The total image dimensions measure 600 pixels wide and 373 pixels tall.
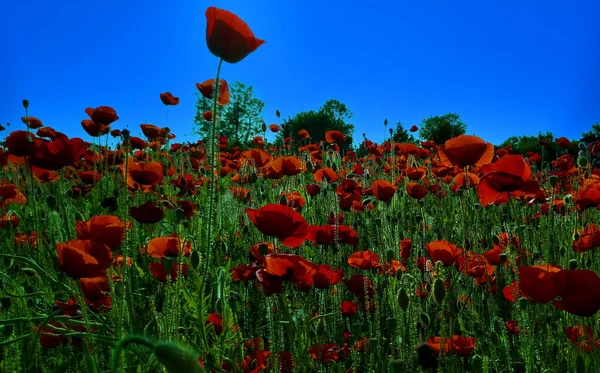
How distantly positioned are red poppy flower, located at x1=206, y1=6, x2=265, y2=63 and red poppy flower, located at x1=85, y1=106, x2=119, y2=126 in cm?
171

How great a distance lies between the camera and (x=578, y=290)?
1169 millimetres

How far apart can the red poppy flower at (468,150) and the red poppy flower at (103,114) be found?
2124 millimetres

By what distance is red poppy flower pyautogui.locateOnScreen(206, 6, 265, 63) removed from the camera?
152 centimetres

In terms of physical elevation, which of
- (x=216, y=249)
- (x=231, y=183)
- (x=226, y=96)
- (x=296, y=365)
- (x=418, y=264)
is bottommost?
(x=296, y=365)

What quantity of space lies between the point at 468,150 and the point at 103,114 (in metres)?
2.24

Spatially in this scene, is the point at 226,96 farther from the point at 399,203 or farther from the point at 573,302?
the point at 399,203

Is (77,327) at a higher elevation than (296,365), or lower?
higher

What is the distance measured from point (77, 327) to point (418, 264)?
1.46 metres

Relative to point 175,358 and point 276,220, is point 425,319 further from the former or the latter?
point 175,358

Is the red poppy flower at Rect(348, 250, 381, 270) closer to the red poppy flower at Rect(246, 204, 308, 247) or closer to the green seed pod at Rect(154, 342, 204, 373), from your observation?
the red poppy flower at Rect(246, 204, 308, 247)

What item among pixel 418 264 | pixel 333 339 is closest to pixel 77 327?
pixel 333 339

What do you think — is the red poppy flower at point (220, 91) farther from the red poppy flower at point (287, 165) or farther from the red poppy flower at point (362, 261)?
the red poppy flower at point (362, 261)

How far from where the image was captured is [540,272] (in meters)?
1.24

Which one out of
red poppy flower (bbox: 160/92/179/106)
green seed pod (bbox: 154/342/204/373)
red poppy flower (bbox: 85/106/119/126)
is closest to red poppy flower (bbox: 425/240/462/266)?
green seed pod (bbox: 154/342/204/373)
